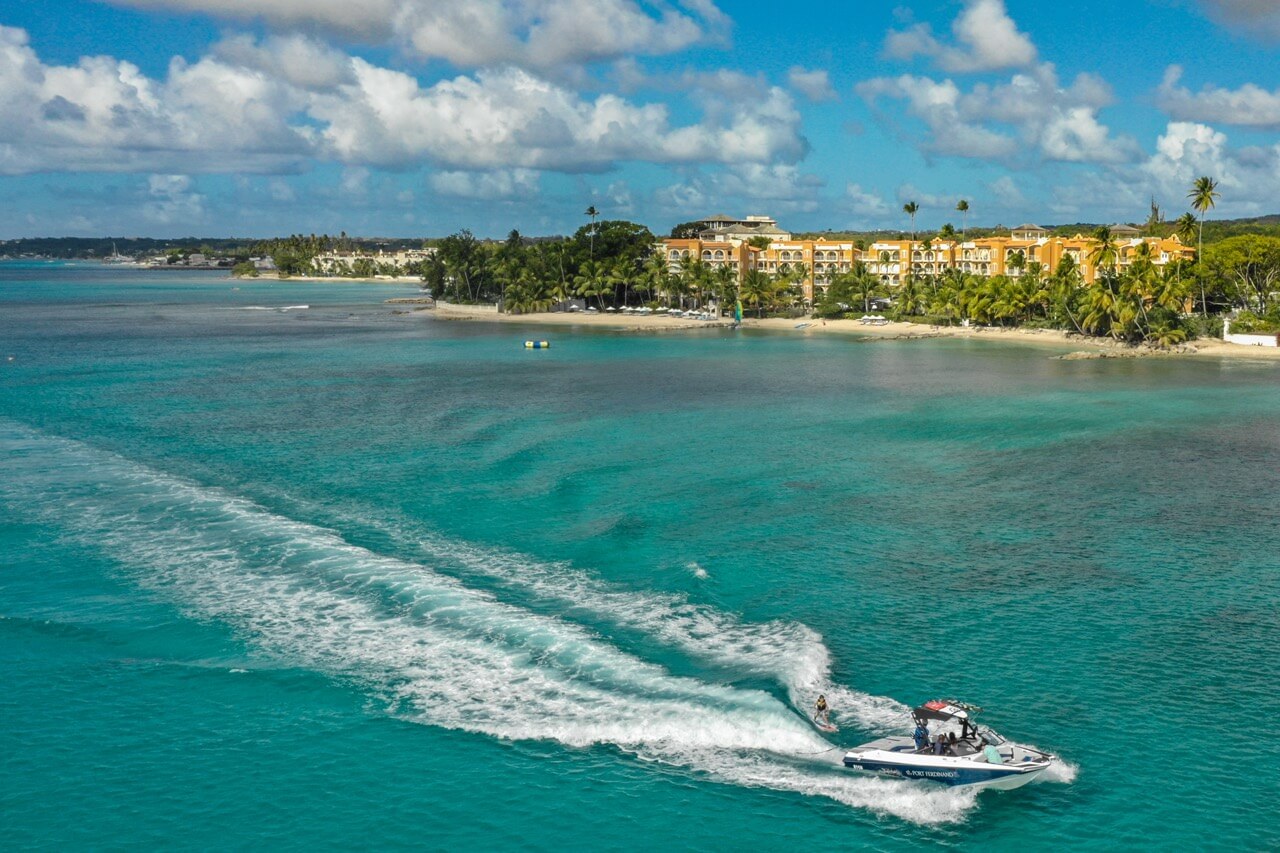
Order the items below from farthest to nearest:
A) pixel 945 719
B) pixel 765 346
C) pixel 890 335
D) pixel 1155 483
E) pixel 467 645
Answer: pixel 890 335
pixel 765 346
pixel 1155 483
pixel 467 645
pixel 945 719

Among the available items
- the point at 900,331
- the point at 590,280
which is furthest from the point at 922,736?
→ the point at 590,280

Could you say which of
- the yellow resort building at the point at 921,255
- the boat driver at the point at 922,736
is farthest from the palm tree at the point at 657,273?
the boat driver at the point at 922,736

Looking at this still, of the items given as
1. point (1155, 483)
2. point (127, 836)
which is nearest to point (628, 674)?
point (127, 836)

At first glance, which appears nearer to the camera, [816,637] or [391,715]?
[391,715]

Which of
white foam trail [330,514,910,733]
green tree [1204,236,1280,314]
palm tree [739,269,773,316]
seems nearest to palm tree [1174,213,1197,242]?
green tree [1204,236,1280,314]

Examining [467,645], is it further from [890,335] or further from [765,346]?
[890,335]
